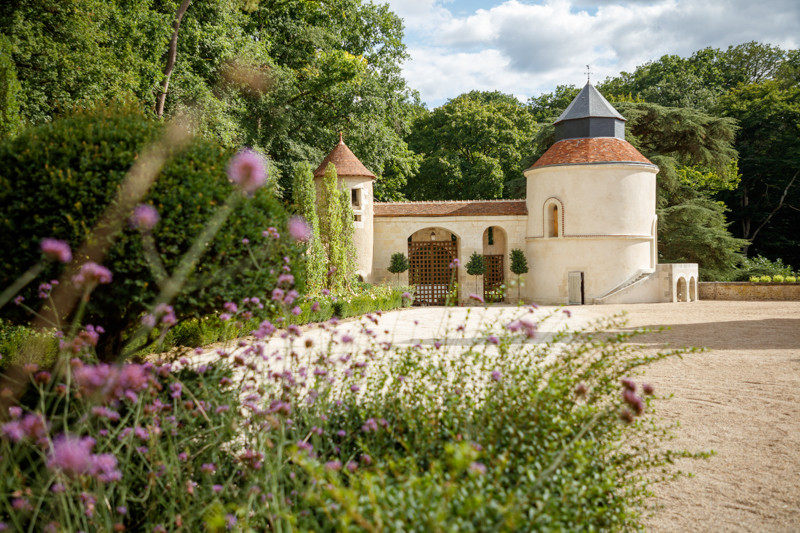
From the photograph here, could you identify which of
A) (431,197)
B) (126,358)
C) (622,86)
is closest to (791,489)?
(126,358)

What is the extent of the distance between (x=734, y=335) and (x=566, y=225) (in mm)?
12691

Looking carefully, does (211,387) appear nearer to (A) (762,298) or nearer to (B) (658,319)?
(B) (658,319)

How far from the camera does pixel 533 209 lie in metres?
26.3

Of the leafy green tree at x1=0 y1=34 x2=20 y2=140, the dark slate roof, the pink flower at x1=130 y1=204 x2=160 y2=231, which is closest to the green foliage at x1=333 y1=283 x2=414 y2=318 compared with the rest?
the leafy green tree at x1=0 y1=34 x2=20 y2=140

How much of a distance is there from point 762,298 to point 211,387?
27.3 m

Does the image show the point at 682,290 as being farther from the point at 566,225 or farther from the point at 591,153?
the point at 591,153

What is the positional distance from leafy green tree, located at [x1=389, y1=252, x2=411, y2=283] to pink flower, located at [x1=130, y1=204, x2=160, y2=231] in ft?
71.9

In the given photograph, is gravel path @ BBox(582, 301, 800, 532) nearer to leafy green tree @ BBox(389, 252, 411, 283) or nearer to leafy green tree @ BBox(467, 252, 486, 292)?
leafy green tree @ BBox(467, 252, 486, 292)

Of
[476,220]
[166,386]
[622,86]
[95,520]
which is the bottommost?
[95,520]

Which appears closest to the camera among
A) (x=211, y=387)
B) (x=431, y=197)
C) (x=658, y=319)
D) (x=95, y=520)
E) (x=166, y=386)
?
(x=95, y=520)

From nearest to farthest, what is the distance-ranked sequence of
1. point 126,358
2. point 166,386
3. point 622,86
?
point 166,386 < point 126,358 < point 622,86

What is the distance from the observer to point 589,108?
85.7ft

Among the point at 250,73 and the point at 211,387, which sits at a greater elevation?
the point at 250,73

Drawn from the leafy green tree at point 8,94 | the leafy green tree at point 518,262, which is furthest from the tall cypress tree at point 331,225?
the leafy green tree at point 8,94
